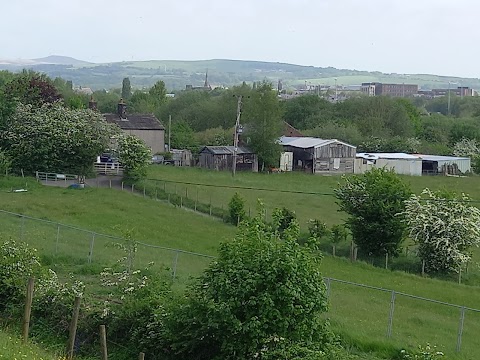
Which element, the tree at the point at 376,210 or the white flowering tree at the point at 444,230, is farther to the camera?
the tree at the point at 376,210

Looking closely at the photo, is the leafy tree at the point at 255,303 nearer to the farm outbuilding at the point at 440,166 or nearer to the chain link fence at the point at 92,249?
the chain link fence at the point at 92,249

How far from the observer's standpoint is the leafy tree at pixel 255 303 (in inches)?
567

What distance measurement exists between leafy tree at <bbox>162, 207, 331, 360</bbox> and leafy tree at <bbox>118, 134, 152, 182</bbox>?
38023mm

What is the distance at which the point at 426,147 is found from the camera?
9175 cm

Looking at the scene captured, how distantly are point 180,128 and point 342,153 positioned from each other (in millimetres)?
22171

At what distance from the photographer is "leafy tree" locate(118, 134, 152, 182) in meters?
53.2

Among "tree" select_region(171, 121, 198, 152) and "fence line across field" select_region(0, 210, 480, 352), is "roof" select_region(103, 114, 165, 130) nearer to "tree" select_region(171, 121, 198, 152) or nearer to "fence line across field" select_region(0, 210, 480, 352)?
"tree" select_region(171, 121, 198, 152)

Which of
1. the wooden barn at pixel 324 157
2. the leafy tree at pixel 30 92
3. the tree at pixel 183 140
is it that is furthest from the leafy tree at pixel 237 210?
the tree at pixel 183 140

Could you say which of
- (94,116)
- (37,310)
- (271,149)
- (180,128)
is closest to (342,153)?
(271,149)

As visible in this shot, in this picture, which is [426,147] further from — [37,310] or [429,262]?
[37,310]

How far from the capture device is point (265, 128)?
2734 inches

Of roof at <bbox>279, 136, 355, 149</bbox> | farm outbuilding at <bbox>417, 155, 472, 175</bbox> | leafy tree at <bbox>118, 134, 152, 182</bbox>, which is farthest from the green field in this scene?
farm outbuilding at <bbox>417, 155, 472, 175</bbox>

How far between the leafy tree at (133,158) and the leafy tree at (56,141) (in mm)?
1390

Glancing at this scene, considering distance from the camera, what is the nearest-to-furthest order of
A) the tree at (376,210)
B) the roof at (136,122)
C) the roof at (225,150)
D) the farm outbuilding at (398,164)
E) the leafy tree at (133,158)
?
1. the tree at (376,210)
2. the leafy tree at (133,158)
3. the roof at (225,150)
4. the roof at (136,122)
5. the farm outbuilding at (398,164)
